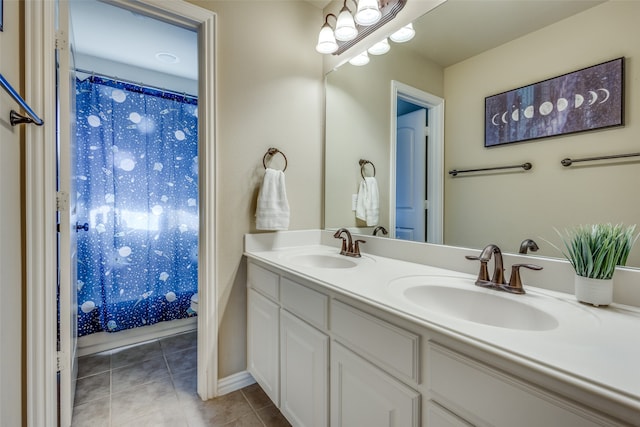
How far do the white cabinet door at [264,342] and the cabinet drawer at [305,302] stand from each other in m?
0.13

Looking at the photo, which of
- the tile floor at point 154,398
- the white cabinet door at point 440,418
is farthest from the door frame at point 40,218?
the white cabinet door at point 440,418

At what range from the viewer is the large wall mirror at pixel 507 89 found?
35.0 inches

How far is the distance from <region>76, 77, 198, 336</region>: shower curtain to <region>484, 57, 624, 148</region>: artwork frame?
7.66ft

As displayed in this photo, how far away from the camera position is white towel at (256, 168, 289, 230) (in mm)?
1729

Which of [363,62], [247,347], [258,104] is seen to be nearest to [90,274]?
[247,347]

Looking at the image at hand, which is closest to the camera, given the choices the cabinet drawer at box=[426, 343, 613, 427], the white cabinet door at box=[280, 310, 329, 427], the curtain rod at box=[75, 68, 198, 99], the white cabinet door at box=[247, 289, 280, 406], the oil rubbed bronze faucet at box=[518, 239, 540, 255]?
the cabinet drawer at box=[426, 343, 613, 427]

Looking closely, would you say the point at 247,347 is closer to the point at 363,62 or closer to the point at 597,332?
the point at 597,332

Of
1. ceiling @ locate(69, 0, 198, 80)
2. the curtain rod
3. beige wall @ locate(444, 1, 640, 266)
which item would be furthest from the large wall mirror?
the curtain rod

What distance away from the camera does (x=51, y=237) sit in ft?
4.08

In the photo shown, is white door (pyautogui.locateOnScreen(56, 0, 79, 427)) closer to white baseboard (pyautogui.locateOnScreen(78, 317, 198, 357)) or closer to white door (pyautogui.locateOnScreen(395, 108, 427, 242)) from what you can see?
white baseboard (pyautogui.locateOnScreen(78, 317, 198, 357))

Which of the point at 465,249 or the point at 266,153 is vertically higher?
the point at 266,153

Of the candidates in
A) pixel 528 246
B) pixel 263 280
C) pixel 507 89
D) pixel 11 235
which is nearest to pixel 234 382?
pixel 263 280

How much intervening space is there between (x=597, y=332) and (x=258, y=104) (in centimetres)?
175

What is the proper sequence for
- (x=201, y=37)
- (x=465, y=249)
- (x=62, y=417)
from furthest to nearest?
(x=201, y=37), (x=62, y=417), (x=465, y=249)
